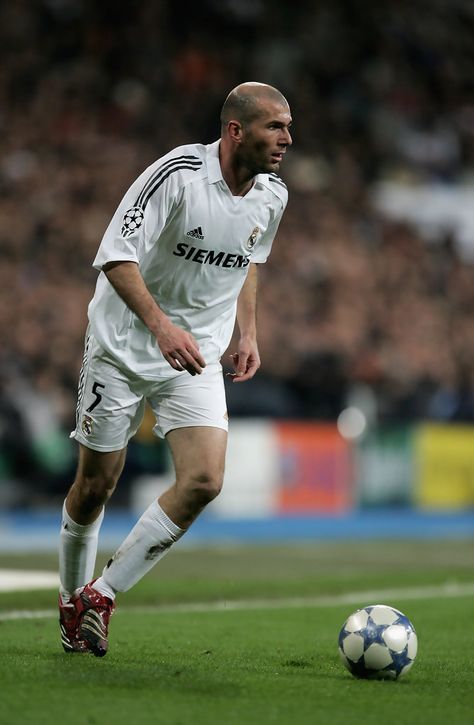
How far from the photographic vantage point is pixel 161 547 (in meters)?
5.62

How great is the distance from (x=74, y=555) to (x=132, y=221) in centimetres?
156

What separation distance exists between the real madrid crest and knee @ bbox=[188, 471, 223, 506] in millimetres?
1031

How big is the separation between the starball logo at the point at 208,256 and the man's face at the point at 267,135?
1.39 ft

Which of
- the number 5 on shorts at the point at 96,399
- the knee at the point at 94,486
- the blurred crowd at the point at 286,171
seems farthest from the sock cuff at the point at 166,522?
the blurred crowd at the point at 286,171

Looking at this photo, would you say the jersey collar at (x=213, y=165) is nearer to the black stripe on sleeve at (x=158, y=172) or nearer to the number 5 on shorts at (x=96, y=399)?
the black stripe on sleeve at (x=158, y=172)

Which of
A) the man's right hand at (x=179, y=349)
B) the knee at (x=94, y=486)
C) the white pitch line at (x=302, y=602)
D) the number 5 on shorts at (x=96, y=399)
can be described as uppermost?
the man's right hand at (x=179, y=349)

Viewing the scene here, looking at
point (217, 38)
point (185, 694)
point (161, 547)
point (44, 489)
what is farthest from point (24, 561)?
point (217, 38)

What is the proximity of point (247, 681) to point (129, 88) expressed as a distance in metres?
17.7

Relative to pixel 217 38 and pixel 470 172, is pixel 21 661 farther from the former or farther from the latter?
pixel 470 172

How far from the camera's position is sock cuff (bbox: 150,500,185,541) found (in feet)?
18.3

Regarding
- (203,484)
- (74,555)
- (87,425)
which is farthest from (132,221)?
(74,555)

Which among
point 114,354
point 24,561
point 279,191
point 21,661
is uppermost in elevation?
point 279,191

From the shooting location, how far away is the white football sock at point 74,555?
5.95 m

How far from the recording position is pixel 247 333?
20.4ft
